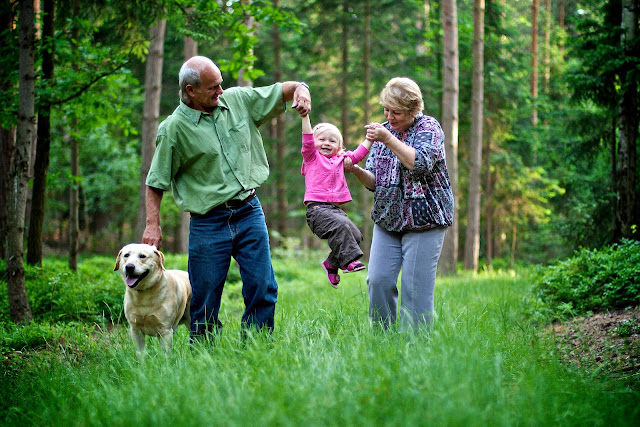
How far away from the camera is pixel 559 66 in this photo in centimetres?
2564

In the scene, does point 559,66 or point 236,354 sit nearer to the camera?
point 236,354

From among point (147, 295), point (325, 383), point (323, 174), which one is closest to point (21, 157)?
point (147, 295)

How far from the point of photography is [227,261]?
→ 443 cm

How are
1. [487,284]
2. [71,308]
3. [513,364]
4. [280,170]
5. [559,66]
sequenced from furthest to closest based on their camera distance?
[559,66] → [280,170] → [487,284] → [71,308] → [513,364]

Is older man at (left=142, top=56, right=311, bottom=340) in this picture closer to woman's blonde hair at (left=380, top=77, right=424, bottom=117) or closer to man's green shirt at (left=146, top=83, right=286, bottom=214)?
man's green shirt at (left=146, top=83, right=286, bottom=214)

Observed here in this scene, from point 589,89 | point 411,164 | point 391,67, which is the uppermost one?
point 391,67

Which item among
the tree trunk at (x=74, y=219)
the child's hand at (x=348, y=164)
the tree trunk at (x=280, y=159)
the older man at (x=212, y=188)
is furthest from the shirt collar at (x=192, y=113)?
the tree trunk at (x=280, y=159)

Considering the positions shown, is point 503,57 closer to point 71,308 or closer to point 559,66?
point 559,66

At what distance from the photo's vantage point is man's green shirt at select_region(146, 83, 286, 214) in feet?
14.0

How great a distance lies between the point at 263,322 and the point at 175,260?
32.7ft

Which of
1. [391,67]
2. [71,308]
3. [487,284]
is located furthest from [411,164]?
[391,67]

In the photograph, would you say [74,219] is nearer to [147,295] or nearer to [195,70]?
[147,295]

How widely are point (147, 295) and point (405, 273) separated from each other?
2.34 metres

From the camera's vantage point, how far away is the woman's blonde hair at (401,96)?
13.7 ft
